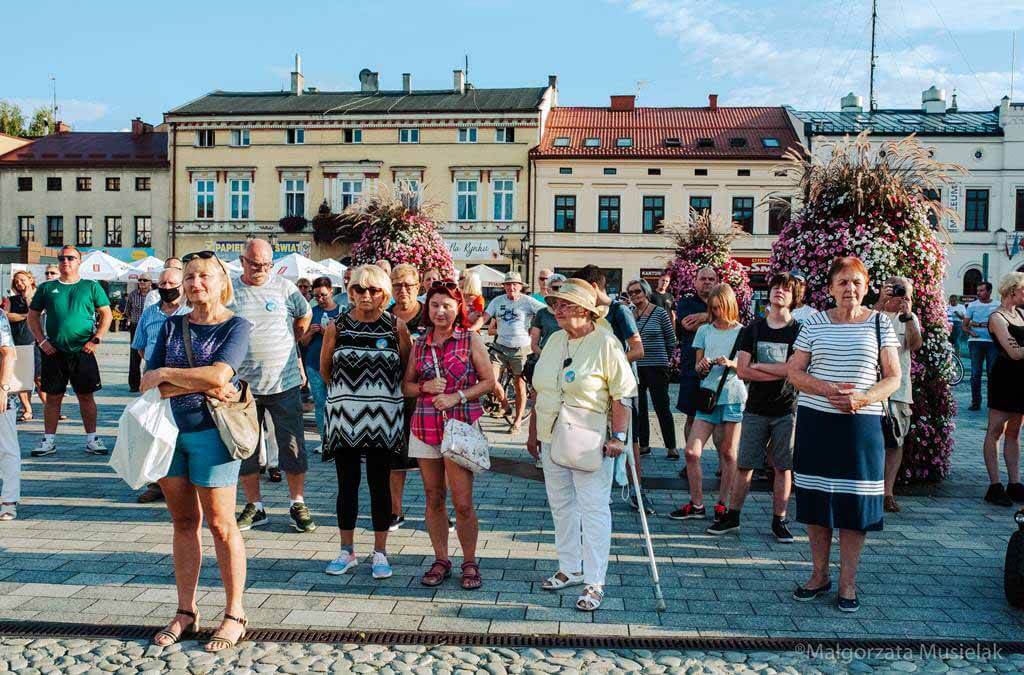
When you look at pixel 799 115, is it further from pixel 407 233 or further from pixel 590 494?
pixel 590 494

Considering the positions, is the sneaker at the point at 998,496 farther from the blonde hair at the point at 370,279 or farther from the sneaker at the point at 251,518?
the sneaker at the point at 251,518

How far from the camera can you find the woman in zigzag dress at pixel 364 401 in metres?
5.08

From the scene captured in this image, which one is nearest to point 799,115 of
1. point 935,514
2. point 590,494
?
point 935,514

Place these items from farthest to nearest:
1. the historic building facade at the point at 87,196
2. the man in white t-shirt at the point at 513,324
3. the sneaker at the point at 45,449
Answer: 1. the historic building facade at the point at 87,196
2. the man in white t-shirt at the point at 513,324
3. the sneaker at the point at 45,449

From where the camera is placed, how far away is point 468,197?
41.8m

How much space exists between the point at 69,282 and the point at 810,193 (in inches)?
279

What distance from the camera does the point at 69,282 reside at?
8586mm

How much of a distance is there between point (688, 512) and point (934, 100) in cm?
4412

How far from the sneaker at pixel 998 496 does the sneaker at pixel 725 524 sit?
2573mm

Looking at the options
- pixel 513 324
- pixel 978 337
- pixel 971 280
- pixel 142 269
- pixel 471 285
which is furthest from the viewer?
pixel 971 280

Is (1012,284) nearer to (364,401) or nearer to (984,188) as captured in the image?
(364,401)

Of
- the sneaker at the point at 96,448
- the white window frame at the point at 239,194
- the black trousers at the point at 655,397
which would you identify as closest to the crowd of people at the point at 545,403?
the black trousers at the point at 655,397

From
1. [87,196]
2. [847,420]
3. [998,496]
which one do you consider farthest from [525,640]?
[87,196]

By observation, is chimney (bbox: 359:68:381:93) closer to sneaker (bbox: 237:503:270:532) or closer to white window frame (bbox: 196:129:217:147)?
white window frame (bbox: 196:129:217:147)
